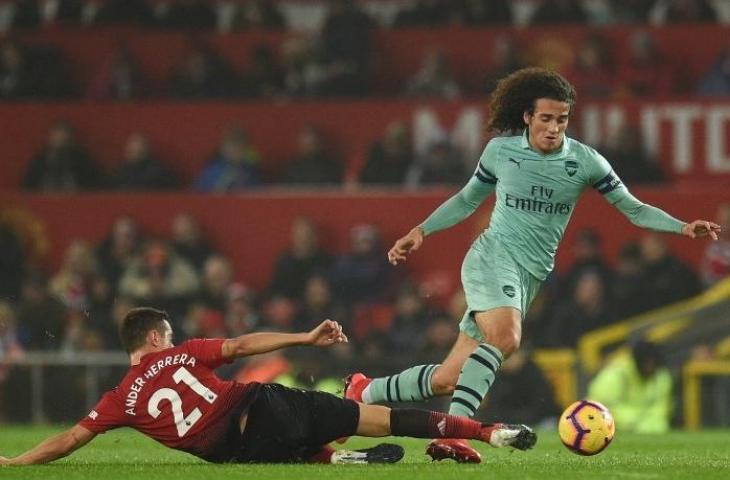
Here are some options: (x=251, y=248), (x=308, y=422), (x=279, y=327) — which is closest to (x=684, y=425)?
(x=279, y=327)

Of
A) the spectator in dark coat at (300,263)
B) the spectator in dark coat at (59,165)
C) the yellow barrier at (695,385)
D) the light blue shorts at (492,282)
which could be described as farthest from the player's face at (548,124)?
the spectator in dark coat at (59,165)

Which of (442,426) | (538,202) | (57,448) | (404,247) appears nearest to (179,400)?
(57,448)

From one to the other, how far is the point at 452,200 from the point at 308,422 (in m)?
1.66

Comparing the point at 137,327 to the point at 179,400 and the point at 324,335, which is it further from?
the point at 324,335

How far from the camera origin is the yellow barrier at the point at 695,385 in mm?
14656

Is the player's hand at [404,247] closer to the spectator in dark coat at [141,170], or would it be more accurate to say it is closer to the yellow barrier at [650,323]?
the yellow barrier at [650,323]

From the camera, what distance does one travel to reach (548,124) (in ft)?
28.8

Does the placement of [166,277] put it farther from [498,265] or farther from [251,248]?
[498,265]

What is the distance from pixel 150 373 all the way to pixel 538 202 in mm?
2300

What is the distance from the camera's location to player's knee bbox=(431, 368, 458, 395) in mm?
8797

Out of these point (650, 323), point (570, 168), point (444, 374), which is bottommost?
point (444, 374)

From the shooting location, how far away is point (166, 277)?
16375mm

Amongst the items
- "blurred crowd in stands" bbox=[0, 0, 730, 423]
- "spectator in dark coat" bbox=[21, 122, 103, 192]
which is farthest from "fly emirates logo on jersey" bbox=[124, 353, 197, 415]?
"spectator in dark coat" bbox=[21, 122, 103, 192]

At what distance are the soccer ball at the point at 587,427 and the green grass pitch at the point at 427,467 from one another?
0.37ft
